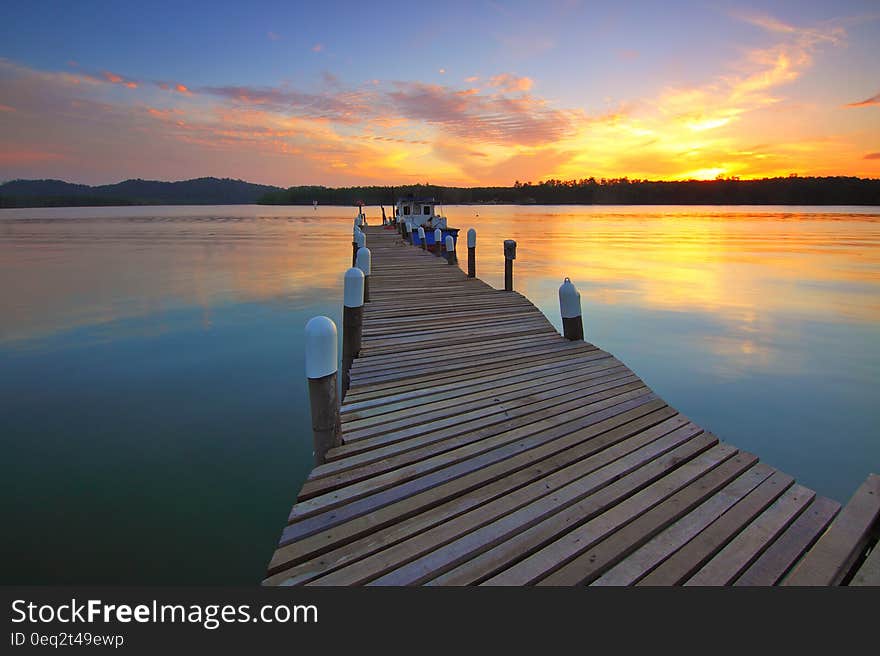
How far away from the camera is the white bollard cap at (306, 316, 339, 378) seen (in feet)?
11.6

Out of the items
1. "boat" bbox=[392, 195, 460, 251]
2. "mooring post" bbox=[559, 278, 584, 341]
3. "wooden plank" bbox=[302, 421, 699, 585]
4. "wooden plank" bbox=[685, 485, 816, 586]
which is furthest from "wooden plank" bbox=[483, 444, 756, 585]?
"boat" bbox=[392, 195, 460, 251]

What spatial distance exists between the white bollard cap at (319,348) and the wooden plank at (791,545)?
2937mm

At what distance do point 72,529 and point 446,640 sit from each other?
13.9 ft

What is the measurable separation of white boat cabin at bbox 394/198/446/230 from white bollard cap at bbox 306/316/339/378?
2551cm

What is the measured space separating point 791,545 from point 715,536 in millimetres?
419

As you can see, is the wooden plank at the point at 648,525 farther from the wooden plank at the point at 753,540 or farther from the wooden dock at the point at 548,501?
the wooden plank at the point at 753,540

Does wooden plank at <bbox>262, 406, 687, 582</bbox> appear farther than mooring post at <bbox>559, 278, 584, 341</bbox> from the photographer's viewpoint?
No

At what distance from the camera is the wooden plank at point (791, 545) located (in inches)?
97.2

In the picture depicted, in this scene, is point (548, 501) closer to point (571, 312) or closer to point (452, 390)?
point (452, 390)

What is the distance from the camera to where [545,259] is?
29.0 meters

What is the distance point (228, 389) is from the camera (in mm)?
7922

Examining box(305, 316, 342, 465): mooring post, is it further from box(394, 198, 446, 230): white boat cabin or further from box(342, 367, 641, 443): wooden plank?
box(394, 198, 446, 230): white boat cabin

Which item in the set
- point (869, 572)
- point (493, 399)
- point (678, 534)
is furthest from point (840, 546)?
point (493, 399)

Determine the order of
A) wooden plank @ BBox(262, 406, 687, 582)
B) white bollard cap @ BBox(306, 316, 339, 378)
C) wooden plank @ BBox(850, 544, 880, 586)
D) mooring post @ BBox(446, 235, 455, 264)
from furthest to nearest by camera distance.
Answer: mooring post @ BBox(446, 235, 455, 264), white bollard cap @ BBox(306, 316, 339, 378), wooden plank @ BBox(262, 406, 687, 582), wooden plank @ BBox(850, 544, 880, 586)
